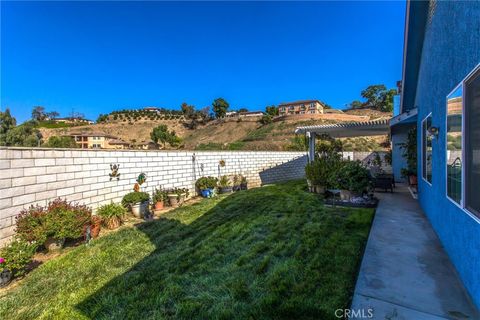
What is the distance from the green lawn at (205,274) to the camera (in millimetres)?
2611

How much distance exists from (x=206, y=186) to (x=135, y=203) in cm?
350

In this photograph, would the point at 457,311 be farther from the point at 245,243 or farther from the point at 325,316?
the point at 245,243

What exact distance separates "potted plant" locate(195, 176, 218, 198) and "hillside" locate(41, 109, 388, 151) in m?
29.5

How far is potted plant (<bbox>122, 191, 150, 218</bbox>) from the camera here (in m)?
6.96

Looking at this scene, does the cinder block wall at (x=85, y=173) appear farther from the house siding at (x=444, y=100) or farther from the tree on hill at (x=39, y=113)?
the tree on hill at (x=39, y=113)

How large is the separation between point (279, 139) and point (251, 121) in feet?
61.3

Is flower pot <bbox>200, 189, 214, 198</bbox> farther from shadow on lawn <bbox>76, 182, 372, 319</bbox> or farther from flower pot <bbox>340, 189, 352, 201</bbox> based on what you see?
flower pot <bbox>340, 189, 352, 201</bbox>

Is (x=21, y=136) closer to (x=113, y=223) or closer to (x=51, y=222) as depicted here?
(x=113, y=223)

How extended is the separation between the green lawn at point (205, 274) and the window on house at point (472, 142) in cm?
164

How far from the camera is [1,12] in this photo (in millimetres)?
5367

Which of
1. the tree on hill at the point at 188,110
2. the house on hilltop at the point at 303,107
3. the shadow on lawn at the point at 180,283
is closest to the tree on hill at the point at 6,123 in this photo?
the shadow on lawn at the point at 180,283

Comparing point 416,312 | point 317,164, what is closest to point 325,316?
point 416,312

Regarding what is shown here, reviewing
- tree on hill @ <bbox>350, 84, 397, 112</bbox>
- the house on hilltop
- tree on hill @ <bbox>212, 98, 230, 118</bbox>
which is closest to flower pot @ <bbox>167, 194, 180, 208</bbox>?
tree on hill @ <bbox>350, 84, 397, 112</bbox>

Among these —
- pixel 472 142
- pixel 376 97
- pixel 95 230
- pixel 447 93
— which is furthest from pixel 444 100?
pixel 376 97
